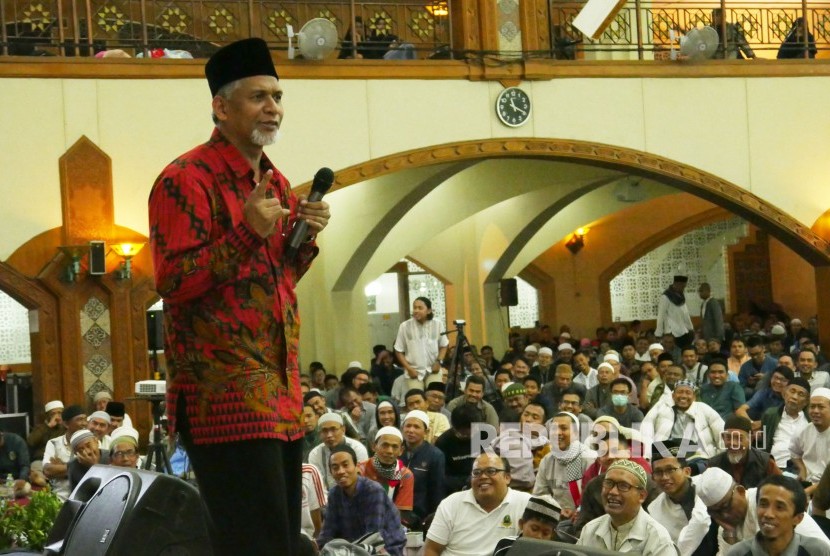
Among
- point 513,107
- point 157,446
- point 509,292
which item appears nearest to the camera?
point 157,446

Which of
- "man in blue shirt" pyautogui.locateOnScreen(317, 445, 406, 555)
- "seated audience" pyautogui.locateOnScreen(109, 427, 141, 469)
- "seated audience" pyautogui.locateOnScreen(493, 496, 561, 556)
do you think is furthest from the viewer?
"seated audience" pyautogui.locateOnScreen(109, 427, 141, 469)

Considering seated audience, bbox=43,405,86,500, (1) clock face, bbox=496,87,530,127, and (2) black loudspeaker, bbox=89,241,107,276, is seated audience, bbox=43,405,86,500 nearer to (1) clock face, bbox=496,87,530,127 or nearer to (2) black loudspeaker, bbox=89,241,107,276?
(2) black loudspeaker, bbox=89,241,107,276

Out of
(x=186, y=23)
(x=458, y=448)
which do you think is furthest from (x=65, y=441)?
(x=186, y=23)

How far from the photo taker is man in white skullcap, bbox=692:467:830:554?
530 cm

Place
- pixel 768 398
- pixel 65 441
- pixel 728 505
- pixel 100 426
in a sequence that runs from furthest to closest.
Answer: pixel 768 398 < pixel 65 441 < pixel 100 426 < pixel 728 505

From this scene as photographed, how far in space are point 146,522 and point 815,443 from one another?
5.69 meters

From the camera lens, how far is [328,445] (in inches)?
293

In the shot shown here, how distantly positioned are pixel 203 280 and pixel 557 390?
809cm

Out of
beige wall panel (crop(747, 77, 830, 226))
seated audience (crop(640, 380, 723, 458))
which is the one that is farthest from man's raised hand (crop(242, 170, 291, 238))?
beige wall panel (crop(747, 77, 830, 226))

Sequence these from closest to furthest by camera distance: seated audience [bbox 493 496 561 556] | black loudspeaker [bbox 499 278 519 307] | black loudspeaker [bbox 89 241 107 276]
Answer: seated audience [bbox 493 496 561 556] < black loudspeaker [bbox 89 241 107 276] < black loudspeaker [bbox 499 278 519 307]

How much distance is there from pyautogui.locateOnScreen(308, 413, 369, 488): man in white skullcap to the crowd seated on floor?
11 millimetres

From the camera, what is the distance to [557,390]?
9.97 metres

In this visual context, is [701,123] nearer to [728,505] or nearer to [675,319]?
[675,319]

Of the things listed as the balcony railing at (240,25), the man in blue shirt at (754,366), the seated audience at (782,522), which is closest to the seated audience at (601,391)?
the man in blue shirt at (754,366)
